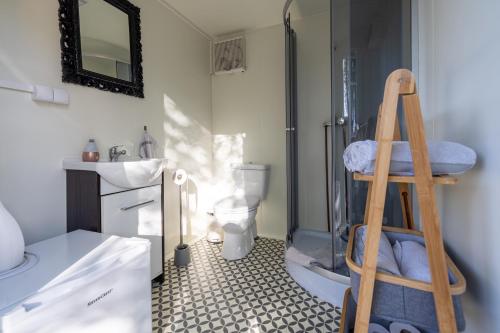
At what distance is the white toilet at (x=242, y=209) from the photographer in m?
2.01

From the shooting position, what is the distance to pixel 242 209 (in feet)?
6.57

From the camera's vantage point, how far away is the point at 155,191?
168 centimetres

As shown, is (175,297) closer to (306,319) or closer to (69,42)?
(306,319)

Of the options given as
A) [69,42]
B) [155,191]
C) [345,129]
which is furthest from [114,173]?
[345,129]

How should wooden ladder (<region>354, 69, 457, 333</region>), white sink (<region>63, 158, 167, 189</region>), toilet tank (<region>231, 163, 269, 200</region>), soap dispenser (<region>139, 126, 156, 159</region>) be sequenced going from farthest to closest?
toilet tank (<region>231, 163, 269, 200</region>) < soap dispenser (<region>139, 126, 156, 159</region>) < white sink (<region>63, 158, 167, 189</region>) < wooden ladder (<region>354, 69, 457, 333</region>)

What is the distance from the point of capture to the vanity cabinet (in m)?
1.32

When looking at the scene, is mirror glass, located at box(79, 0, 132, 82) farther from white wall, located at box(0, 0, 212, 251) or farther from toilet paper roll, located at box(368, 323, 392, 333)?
toilet paper roll, located at box(368, 323, 392, 333)

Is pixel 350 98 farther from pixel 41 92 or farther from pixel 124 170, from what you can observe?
pixel 41 92

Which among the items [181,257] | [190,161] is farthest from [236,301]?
[190,161]

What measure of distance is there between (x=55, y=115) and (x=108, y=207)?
1.97ft

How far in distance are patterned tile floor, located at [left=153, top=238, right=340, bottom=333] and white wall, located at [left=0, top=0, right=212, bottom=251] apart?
542 mm

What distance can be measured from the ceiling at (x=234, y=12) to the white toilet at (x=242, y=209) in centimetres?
145

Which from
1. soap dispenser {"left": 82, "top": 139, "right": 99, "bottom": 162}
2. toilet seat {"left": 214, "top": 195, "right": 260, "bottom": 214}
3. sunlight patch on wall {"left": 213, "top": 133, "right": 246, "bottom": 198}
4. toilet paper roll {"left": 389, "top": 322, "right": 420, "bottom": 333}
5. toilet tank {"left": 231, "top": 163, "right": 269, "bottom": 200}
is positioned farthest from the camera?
sunlight patch on wall {"left": 213, "top": 133, "right": 246, "bottom": 198}

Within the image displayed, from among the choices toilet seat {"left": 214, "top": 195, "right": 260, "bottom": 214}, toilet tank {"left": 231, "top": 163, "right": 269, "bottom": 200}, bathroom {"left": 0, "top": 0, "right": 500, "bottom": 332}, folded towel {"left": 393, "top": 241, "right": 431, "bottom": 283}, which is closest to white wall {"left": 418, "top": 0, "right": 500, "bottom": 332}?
bathroom {"left": 0, "top": 0, "right": 500, "bottom": 332}
